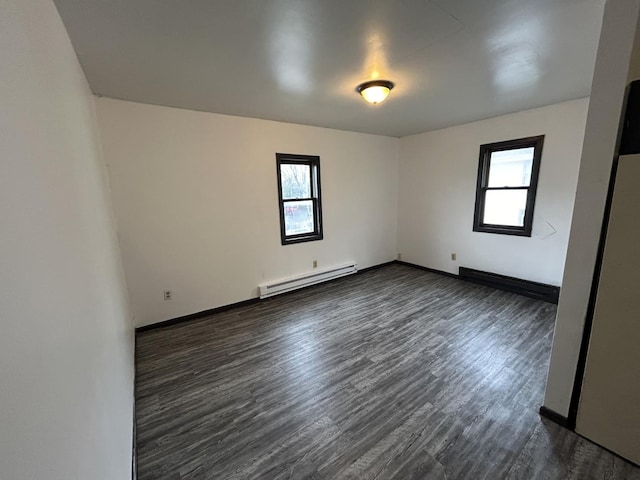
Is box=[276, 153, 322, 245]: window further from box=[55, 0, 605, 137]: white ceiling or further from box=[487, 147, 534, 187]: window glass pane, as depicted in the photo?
box=[487, 147, 534, 187]: window glass pane

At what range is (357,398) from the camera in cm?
197

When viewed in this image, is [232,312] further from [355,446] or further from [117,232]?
[355,446]

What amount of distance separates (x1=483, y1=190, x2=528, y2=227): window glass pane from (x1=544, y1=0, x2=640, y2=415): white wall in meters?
2.45

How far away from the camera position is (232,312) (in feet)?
11.3

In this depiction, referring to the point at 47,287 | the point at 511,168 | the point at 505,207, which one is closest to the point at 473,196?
the point at 505,207

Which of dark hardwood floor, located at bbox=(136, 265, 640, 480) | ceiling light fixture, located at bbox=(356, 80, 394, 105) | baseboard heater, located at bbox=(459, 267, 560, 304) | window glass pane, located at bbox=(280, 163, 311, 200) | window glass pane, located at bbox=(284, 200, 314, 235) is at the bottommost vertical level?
dark hardwood floor, located at bbox=(136, 265, 640, 480)

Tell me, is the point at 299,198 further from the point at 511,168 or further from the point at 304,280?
the point at 511,168

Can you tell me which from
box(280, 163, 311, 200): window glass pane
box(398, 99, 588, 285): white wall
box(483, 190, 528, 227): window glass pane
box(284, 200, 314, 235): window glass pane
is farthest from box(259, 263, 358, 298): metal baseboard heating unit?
box(483, 190, 528, 227): window glass pane

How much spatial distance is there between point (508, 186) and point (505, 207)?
12.0 inches

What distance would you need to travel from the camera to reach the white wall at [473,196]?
3227 mm

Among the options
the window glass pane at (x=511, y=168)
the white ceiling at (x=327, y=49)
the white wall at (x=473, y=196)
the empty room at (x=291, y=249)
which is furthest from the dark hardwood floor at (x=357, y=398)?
the white ceiling at (x=327, y=49)

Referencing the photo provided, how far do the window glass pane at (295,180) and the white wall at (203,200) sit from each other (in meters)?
0.23

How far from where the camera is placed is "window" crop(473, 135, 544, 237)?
138 inches

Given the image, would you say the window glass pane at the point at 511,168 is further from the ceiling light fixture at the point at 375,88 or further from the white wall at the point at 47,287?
the white wall at the point at 47,287
